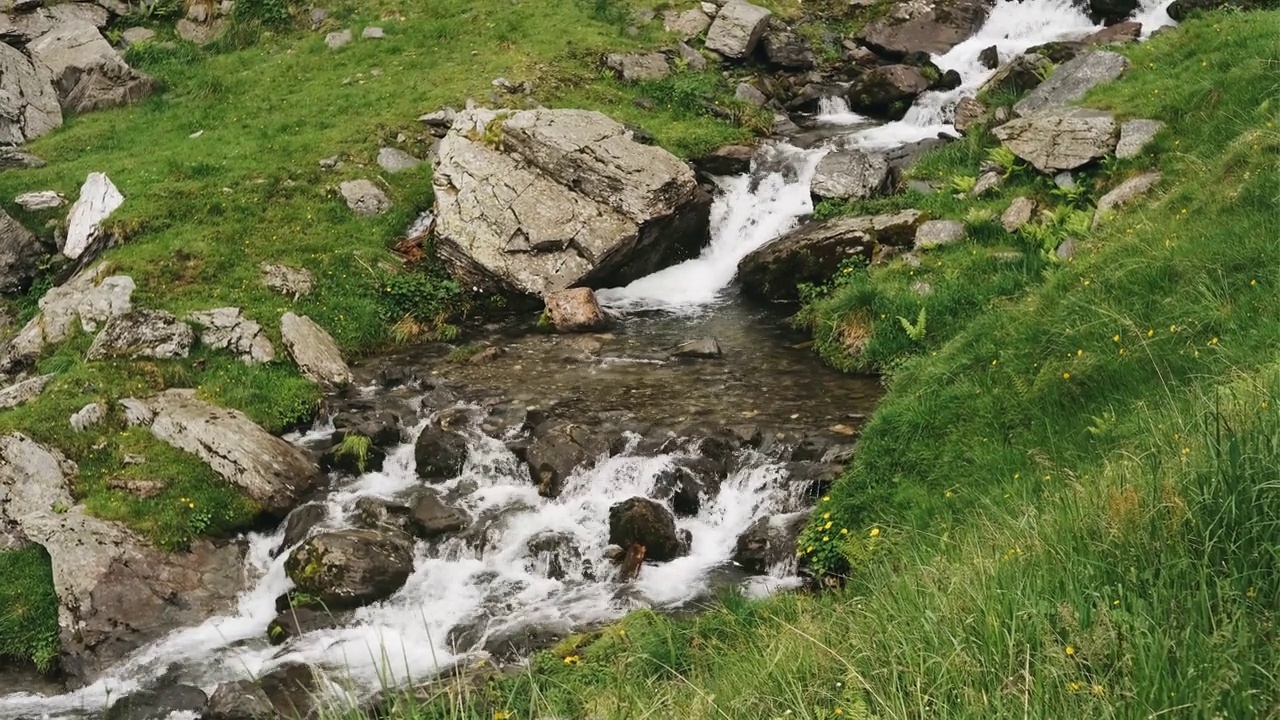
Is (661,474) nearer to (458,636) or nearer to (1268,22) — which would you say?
(458,636)

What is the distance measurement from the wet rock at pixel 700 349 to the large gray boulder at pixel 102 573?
8.78 meters

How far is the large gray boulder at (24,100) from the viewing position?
89.2 feet

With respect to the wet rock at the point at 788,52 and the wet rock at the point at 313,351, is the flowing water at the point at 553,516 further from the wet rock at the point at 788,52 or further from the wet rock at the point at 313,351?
the wet rock at the point at 788,52

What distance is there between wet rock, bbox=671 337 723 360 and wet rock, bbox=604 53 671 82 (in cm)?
1303

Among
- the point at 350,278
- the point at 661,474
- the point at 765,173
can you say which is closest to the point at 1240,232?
the point at 661,474

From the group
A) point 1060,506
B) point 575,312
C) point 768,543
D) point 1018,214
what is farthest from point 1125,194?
point 1060,506

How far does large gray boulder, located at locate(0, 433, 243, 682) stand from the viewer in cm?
1241

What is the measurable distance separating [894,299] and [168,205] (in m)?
16.4

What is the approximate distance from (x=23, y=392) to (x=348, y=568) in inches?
314

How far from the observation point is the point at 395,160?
24.6 m

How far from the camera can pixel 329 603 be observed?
41.6 ft

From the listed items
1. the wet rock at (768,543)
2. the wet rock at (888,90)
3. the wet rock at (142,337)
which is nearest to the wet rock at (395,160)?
the wet rock at (142,337)

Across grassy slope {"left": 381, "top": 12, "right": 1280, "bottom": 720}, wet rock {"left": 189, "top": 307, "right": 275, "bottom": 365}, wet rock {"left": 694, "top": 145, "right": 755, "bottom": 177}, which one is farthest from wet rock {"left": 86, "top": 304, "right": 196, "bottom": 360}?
wet rock {"left": 694, "top": 145, "right": 755, "bottom": 177}

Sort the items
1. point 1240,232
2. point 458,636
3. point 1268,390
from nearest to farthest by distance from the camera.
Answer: point 1268,390 → point 1240,232 → point 458,636
